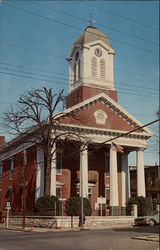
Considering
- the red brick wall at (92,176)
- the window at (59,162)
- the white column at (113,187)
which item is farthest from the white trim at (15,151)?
the white column at (113,187)

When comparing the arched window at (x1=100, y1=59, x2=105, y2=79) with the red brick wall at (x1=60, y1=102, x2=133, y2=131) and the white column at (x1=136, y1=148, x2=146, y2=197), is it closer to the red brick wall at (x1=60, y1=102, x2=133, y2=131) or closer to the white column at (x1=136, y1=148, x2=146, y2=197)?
the red brick wall at (x1=60, y1=102, x2=133, y2=131)

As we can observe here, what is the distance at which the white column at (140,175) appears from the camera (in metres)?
42.2

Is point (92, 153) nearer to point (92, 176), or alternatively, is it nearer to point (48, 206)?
point (92, 176)

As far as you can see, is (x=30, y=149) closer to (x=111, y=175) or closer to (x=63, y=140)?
(x=63, y=140)

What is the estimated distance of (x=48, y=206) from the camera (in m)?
34.4

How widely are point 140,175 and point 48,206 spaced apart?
12.7 m

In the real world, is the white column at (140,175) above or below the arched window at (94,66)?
below

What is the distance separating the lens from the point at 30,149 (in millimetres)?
42281

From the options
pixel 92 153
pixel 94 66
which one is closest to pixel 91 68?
pixel 94 66

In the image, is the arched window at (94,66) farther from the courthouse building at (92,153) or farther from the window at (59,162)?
the window at (59,162)

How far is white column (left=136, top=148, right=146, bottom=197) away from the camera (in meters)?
42.2

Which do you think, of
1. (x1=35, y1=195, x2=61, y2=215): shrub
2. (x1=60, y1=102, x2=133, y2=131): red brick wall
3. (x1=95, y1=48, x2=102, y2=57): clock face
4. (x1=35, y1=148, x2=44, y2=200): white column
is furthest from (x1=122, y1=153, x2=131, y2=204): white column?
(x1=95, y1=48, x2=102, y2=57): clock face

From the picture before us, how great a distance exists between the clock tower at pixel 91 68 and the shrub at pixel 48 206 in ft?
52.3

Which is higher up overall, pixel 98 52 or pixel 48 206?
pixel 98 52
